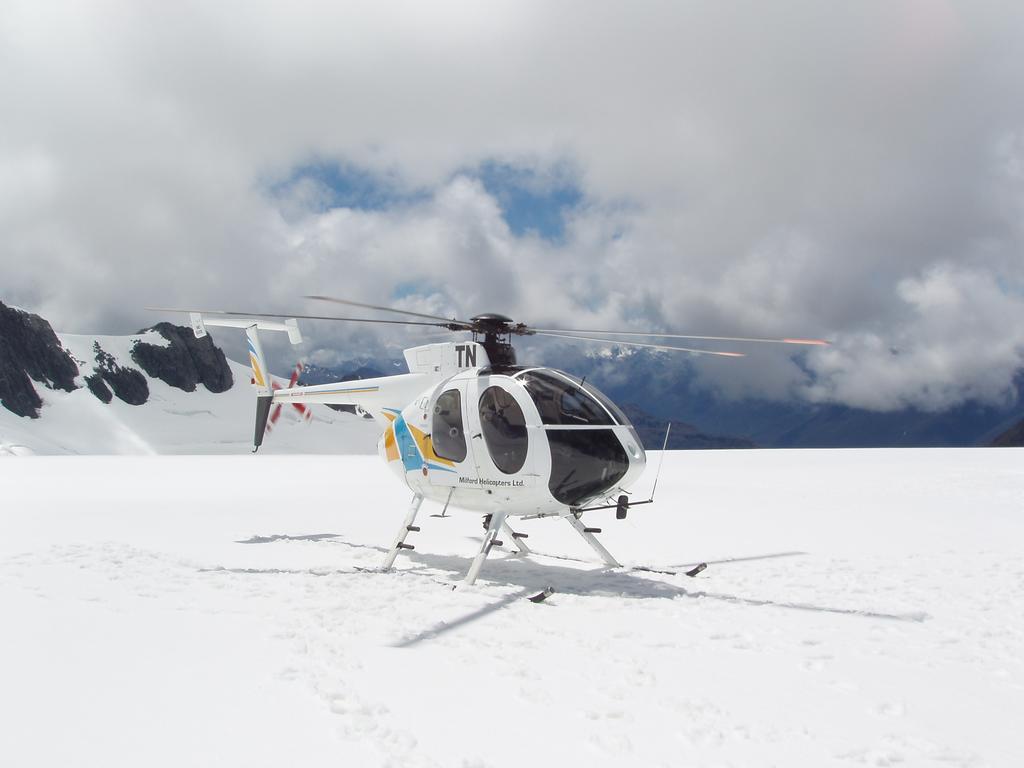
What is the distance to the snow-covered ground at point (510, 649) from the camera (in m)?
3.84

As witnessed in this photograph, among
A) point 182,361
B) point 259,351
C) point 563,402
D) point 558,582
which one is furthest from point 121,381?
point 563,402

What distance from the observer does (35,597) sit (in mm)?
6922

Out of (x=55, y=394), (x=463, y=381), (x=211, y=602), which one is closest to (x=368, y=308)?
(x=463, y=381)

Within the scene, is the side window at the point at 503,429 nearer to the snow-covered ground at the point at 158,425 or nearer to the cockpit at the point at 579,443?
the cockpit at the point at 579,443

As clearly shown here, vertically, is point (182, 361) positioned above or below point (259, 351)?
above

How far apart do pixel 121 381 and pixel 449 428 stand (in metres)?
159

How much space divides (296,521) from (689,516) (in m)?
8.60

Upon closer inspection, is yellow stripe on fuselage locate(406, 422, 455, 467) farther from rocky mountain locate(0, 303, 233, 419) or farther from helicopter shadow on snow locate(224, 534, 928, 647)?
rocky mountain locate(0, 303, 233, 419)

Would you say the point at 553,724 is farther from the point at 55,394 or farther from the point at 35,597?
the point at 55,394

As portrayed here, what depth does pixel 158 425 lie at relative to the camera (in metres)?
135

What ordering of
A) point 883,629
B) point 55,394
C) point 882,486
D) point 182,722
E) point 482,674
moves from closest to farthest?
point 182,722, point 482,674, point 883,629, point 882,486, point 55,394

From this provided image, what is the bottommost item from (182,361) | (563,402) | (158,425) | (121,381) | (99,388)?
(563,402)

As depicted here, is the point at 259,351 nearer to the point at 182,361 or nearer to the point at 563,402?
the point at 563,402

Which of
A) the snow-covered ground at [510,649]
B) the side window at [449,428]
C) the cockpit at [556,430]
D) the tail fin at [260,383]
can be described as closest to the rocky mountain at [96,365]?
the tail fin at [260,383]
